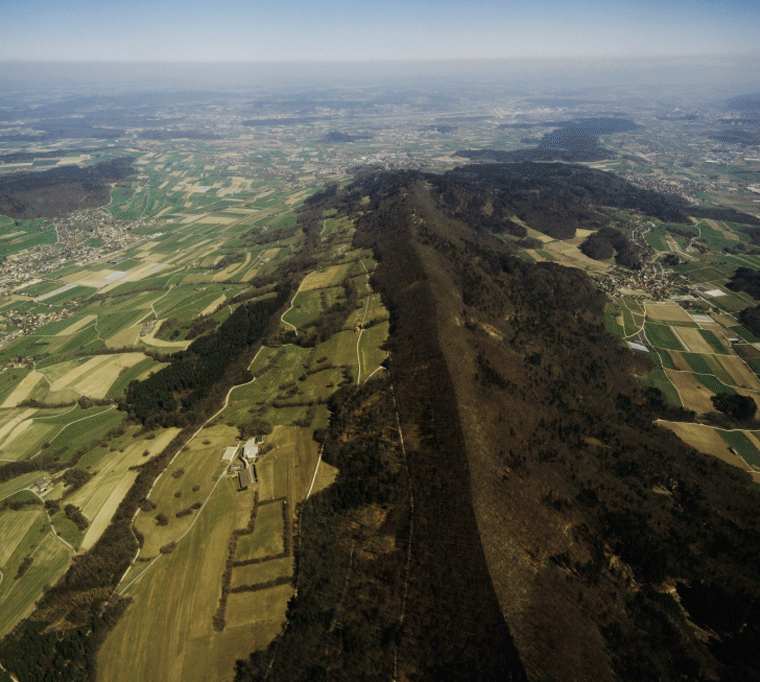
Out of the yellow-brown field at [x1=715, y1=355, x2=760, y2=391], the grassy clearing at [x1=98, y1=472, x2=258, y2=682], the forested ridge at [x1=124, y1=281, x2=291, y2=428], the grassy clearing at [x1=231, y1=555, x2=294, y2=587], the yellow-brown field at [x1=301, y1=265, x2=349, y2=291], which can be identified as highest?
the grassy clearing at [x1=231, y1=555, x2=294, y2=587]

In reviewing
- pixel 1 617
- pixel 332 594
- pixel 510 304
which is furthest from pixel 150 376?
pixel 510 304

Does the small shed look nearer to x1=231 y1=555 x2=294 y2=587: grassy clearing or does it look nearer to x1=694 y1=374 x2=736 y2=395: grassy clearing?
x1=231 y1=555 x2=294 y2=587: grassy clearing

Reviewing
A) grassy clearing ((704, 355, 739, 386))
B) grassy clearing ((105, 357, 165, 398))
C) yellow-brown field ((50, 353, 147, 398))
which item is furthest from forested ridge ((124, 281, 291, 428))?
grassy clearing ((704, 355, 739, 386))

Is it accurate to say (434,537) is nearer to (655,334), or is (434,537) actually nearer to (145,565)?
(145,565)

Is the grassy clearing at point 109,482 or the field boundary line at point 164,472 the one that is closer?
the field boundary line at point 164,472

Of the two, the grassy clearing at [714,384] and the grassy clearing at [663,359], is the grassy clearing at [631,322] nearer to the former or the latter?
the grassy clearing at [663,359]

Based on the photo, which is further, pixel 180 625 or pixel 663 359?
pixel 663 359

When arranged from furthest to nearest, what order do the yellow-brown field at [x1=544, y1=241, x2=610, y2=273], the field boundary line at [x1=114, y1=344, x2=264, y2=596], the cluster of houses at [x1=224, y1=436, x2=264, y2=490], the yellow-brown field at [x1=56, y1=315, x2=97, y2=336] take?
1. the yellow-brown field at [x1=544, y1=241, x2=610, y2=273]
2. the yellow-brown field at [x1=56, y1=315, x2=97, y2=336]
3. the cluster of houses at [x1=224, y1=436, x2=264, y2=490]
4. the field boundary line at [x1=114, y1=344, x2=264, y2=596]

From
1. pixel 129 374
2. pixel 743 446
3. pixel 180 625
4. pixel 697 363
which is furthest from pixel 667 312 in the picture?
pixel 129 374

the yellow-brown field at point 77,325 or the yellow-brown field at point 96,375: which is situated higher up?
the yellow-brown field at point 96,375

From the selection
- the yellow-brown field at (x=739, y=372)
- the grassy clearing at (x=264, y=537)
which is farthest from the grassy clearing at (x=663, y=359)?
the grassy clearing at (x=264, y=537)

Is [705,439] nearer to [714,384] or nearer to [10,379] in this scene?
[714,384]
